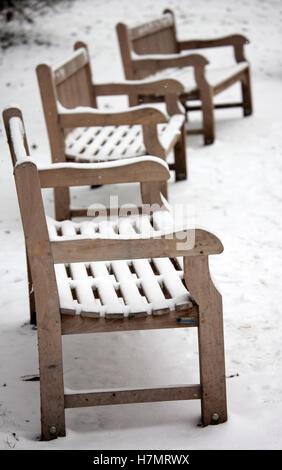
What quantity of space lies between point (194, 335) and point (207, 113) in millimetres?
3323

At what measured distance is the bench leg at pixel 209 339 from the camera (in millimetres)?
2631

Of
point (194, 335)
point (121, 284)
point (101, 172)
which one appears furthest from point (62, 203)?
point (121, 284)

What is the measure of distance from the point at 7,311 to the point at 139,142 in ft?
5.41

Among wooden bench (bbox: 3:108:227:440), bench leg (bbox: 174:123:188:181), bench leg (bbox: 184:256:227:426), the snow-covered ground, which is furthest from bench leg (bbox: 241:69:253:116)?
bench leg (bbox: 184:256:227:426)

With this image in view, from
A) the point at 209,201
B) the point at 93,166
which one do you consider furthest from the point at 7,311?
the point at 209,201

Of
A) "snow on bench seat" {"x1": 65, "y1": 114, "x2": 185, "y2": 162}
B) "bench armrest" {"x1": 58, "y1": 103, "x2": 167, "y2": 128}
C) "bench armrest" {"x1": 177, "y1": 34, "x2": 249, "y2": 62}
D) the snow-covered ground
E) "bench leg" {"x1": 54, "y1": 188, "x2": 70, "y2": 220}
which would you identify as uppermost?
"bench armrest" {"x1": 58, "y1": 103, "x2": 167, "y2": 128}

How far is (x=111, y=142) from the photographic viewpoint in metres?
5.07

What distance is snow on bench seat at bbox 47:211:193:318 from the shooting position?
2.65 metres

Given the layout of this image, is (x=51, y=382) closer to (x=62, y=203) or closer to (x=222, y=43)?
(x=62, y=203)

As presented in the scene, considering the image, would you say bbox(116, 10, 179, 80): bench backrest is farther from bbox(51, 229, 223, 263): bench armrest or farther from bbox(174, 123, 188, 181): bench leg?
bbox(51, 229, 223, 263): bench armrest

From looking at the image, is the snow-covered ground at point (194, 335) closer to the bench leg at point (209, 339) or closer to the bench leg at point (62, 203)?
the bench leg at point (209, 339)

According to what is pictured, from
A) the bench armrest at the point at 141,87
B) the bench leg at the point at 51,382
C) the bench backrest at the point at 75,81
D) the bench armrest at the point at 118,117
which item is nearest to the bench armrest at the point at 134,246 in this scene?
the bench leg at the point at 51,382

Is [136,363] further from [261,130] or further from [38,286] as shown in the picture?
[261,130]

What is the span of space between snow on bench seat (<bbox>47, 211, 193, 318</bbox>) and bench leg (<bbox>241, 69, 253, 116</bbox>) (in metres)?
4.28
